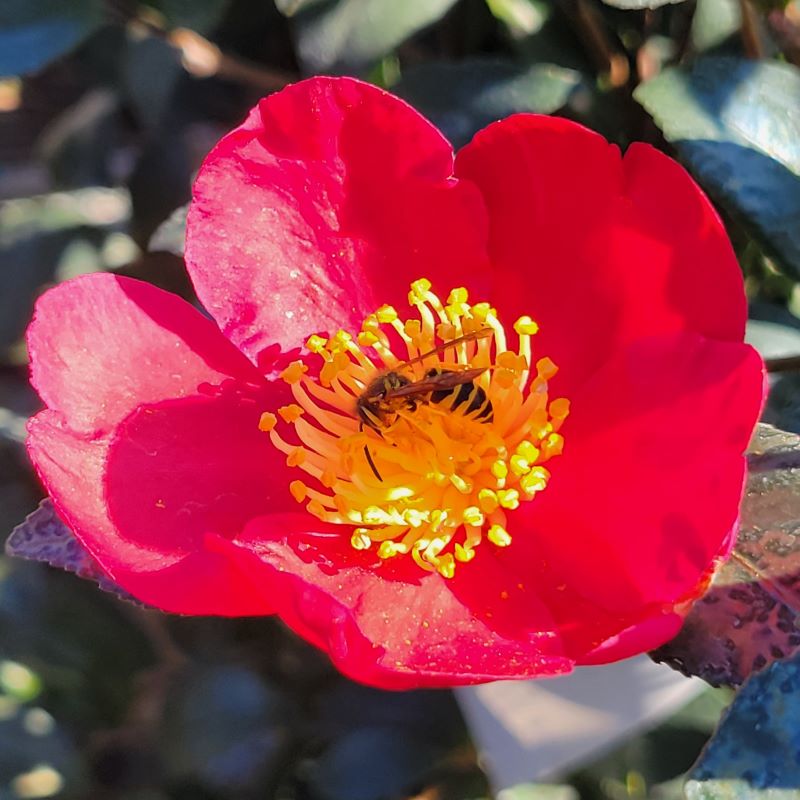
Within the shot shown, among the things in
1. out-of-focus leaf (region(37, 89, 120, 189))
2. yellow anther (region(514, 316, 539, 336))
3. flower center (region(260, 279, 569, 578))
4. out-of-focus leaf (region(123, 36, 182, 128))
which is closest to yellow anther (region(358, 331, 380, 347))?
flower center (region(260, 279, 569, 578))

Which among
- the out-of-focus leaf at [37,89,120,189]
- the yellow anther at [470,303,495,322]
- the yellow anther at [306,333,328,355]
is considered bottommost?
the out-of-focus leaf at [37,89,120,189]

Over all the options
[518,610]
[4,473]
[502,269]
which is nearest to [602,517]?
[518,610]

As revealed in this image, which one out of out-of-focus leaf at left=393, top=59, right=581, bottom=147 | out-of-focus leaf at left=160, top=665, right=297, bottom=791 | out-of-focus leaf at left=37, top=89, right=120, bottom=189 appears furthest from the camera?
out-of-focus leaf at left=37, top=89, right=120, bottom=189

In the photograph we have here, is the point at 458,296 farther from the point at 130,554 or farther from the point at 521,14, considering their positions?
the point at 521,14

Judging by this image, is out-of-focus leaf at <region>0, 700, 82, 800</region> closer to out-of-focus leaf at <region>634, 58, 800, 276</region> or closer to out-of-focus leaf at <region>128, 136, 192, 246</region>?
out-of-focus leaf at <region>128, 136, 192, 246</region>

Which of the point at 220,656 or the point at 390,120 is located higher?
the point at 390,120

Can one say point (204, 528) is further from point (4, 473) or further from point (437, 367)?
point (4, 473)

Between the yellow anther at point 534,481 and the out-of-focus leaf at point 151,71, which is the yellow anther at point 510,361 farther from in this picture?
the out-of-focus leaf at point 151,71
